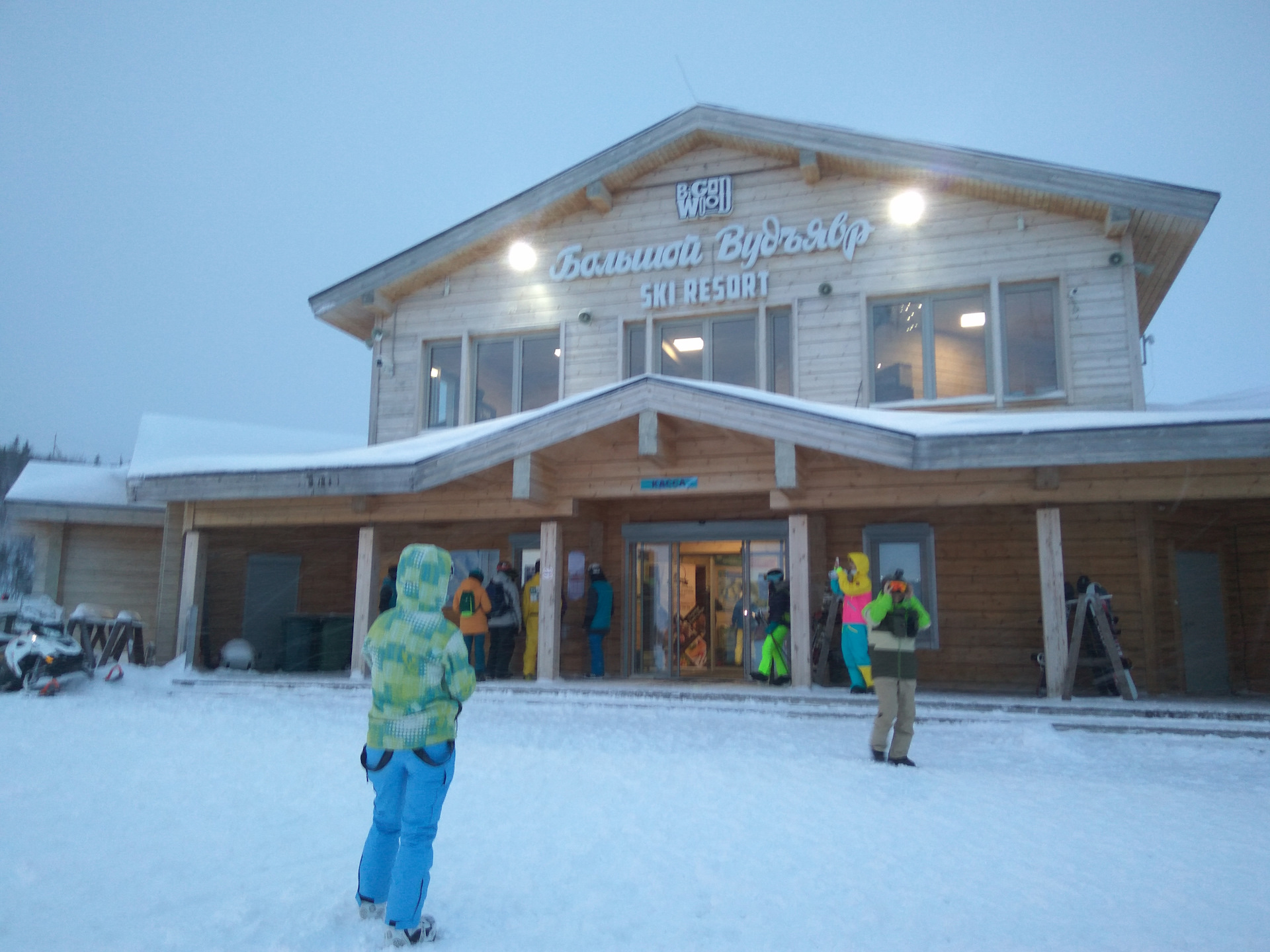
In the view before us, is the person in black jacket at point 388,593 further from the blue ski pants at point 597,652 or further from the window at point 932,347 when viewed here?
the window at point 932,347

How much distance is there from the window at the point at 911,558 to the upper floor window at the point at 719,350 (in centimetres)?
237

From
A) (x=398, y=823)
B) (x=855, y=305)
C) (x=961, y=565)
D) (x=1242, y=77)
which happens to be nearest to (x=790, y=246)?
(x=855, y=305)

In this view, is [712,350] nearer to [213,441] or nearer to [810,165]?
[810,165]

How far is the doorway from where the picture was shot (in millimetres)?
12922

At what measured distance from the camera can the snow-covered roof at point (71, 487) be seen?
51.5ft

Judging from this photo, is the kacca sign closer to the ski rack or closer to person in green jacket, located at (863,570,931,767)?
the ski rack

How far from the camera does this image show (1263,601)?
12.7 m

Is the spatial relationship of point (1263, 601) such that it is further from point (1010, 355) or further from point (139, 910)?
point (139, 910)

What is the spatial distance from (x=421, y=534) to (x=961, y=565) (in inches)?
333

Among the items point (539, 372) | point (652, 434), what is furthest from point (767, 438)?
point (539, 372)

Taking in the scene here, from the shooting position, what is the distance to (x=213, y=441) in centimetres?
1781

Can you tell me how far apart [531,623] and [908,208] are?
7509 mm

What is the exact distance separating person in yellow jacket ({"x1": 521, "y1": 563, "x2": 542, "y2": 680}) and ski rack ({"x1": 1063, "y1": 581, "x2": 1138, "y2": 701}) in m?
6.39

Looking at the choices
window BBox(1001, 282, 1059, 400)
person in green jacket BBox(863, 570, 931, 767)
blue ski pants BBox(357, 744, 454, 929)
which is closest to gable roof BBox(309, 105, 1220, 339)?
window BBox(1001, 282, 1059, 400)
